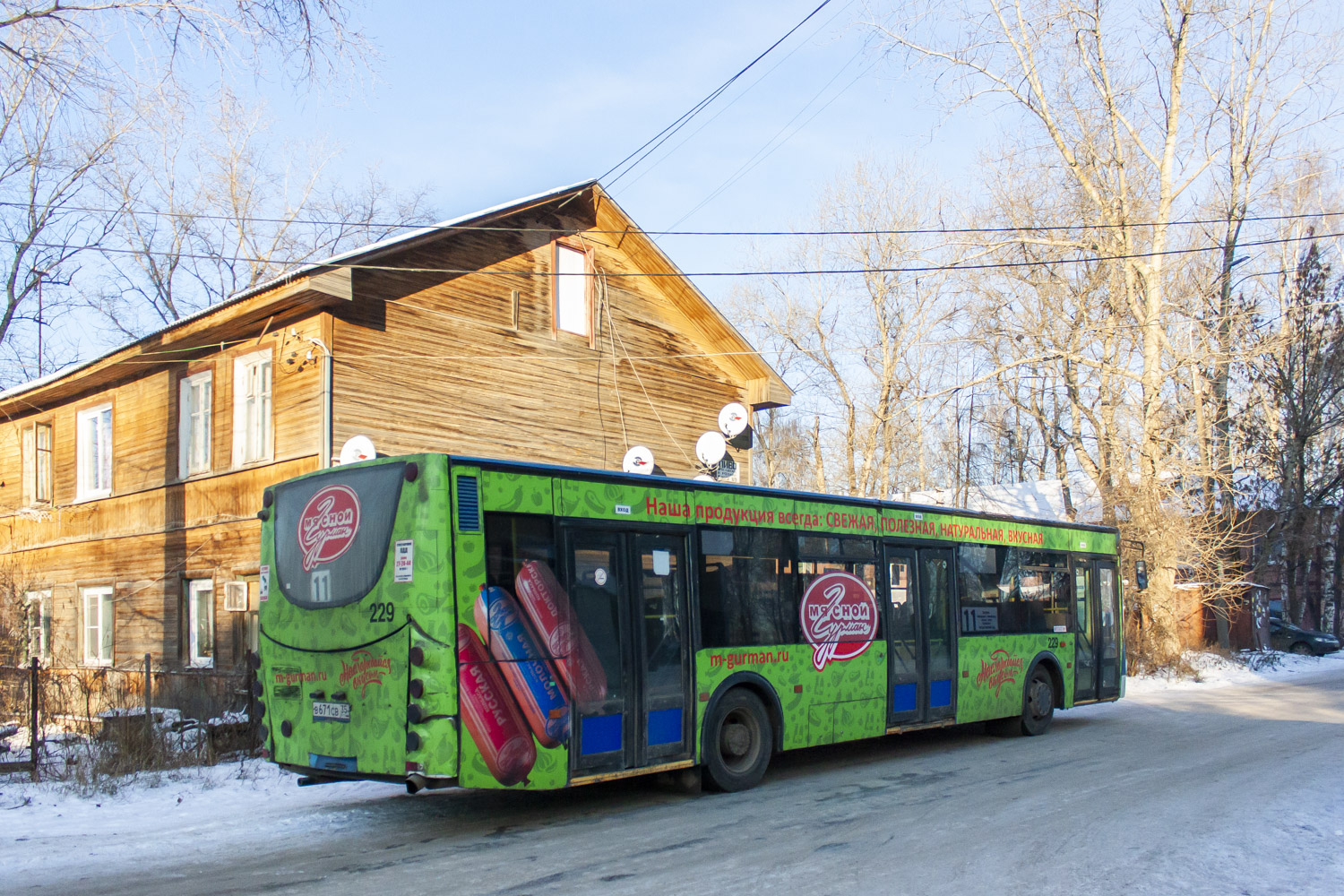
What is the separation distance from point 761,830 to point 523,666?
2242mm

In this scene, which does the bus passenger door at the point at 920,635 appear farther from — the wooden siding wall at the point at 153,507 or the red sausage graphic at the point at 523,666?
the wooden siding wall at the point at 153,507

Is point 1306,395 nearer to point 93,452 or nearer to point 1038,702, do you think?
point 1038,702

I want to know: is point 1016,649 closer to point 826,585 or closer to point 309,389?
point 826,585

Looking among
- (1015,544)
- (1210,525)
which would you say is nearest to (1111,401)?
(1210,525)

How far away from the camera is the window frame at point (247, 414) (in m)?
16.5

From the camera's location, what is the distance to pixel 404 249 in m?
16.9

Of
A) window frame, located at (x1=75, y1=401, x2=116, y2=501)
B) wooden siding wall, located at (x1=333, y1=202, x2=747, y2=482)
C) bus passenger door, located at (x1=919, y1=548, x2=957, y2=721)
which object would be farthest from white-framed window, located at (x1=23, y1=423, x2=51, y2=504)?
bus passenger door, located at (x1=919, y1=548, x2=957, y2=721)

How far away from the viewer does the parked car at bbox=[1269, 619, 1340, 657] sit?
36.8 metres

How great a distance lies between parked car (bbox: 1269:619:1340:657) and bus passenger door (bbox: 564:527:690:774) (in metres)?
35.2

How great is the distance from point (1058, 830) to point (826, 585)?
12.3 ft

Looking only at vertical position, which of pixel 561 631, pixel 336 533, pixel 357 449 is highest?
pixel 357 449

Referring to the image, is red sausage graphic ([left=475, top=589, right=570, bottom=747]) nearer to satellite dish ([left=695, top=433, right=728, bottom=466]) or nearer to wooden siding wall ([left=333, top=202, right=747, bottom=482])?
wooden siding wall ([left=333, top=202, right=747, bottom=482])

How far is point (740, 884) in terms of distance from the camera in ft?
21.7

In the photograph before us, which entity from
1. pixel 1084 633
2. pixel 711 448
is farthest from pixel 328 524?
pixel 711 448
